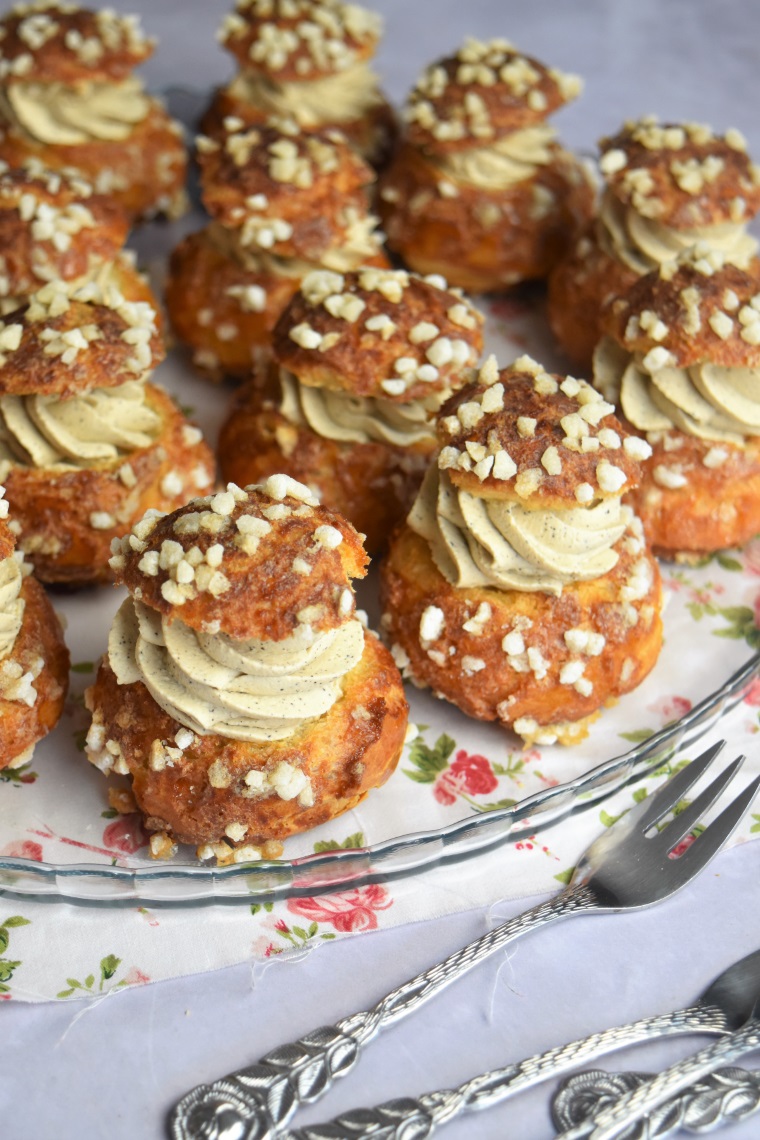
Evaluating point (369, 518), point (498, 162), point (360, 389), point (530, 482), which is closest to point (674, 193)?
point (498, 162)

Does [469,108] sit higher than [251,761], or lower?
higher

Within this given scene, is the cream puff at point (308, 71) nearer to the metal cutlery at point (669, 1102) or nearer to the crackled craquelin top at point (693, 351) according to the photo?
the crackled craquelin top at point (693, 351)

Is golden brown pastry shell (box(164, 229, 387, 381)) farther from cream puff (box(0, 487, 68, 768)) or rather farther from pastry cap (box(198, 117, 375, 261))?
cream puff (box(0, 487, 68, 768))

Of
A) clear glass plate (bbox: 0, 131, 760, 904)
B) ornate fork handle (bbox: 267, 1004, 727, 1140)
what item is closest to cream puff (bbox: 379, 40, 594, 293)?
clear glass plate (bbox: 0, 131, 760, 904)

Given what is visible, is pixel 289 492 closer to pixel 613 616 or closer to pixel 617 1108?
pixel 613 616

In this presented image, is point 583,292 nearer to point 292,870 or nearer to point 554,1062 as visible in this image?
point 292,870

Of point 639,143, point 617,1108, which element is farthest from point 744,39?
point 617,1108
